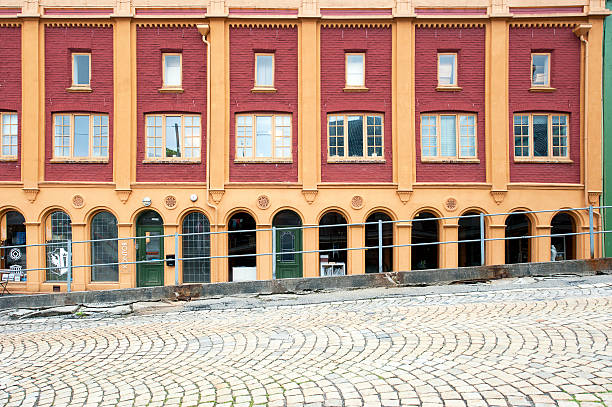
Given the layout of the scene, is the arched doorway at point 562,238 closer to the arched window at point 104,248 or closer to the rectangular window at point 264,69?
the rectangular window at point 264,69

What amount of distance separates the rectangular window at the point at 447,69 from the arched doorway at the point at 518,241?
18.2 feet

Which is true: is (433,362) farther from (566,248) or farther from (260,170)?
(566,248)

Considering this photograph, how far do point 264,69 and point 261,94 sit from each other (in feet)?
3.33

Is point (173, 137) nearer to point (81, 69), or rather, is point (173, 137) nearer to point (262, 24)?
point (81, 69)

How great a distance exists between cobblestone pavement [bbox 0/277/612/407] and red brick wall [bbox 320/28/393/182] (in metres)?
9.57

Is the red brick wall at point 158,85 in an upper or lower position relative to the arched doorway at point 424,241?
upper

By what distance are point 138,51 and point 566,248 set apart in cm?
1751

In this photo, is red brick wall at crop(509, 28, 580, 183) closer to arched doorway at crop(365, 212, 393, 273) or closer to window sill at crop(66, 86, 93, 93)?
arched doorway at crop(365, 212, 393, 273)

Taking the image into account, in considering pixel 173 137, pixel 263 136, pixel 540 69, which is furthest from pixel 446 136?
pixel 173 137

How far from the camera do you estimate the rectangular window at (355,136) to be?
17469mm

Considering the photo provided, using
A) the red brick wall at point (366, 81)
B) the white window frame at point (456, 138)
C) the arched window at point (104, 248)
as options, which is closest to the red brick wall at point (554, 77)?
the white window frame at point (456, 138)

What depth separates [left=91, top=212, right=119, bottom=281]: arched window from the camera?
17516mm

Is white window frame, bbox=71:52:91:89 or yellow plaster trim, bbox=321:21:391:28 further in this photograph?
white window frame, bbox=71:52:91:89

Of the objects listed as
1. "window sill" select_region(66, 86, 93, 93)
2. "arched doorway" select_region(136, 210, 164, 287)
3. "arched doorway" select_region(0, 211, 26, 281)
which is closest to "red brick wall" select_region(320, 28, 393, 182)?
"arched doorway" select_region(136, 210, 164, 287)
